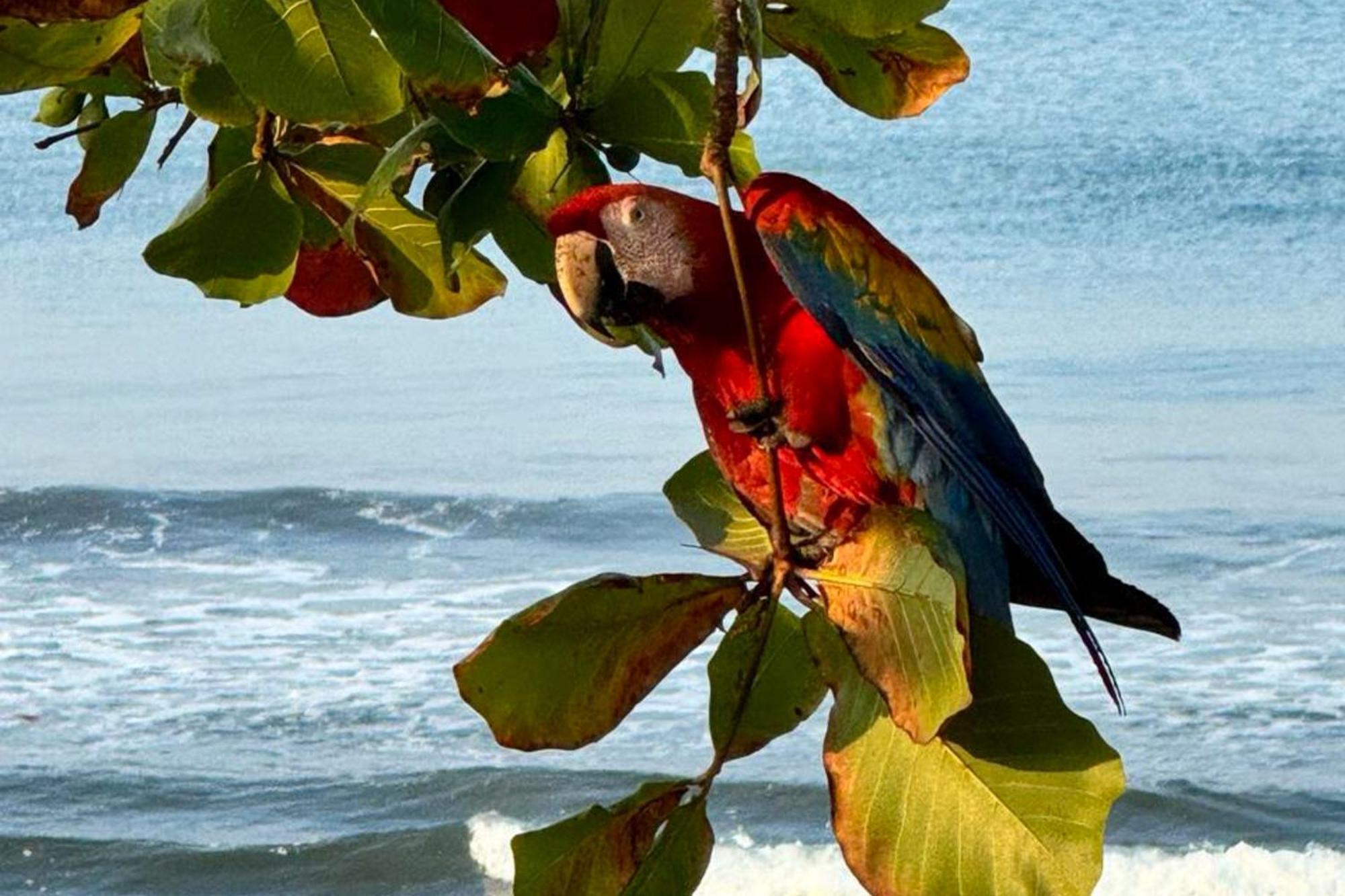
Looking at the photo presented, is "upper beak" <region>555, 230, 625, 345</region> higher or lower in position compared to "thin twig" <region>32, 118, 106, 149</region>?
lower

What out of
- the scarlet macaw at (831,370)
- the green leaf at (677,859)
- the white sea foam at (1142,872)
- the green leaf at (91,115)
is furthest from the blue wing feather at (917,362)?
the white sea foam at (1142,872)

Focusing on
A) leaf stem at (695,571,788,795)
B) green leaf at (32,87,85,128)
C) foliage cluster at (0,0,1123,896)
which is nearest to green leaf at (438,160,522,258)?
foliage cluster at (0,0,1123,896)

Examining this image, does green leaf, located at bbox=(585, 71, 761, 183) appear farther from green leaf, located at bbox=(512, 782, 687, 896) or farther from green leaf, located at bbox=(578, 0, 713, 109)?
green leaf, located at bbox=(512, 782, 687, 896)

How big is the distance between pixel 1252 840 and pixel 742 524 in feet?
7.54

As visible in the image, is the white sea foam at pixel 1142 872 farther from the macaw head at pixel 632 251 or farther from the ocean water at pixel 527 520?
the macaw head at pixel 632 251

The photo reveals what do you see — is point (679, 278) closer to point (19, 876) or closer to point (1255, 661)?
point (19, 876)

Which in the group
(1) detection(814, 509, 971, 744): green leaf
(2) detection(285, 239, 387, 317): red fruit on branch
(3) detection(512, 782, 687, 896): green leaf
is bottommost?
(3) detection(512, 782, 687, 896): green leaf

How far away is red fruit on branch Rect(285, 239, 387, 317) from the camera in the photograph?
0.60 metres

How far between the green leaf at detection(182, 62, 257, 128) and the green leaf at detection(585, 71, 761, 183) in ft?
0.29

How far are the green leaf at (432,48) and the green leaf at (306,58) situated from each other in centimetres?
2

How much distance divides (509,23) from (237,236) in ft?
0.31

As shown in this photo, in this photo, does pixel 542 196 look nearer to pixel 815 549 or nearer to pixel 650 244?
pixel 650 244

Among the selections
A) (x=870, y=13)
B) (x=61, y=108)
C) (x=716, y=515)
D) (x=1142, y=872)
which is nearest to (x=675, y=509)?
(x=716, y=515)

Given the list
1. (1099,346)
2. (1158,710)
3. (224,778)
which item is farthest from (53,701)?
(1099,346)
